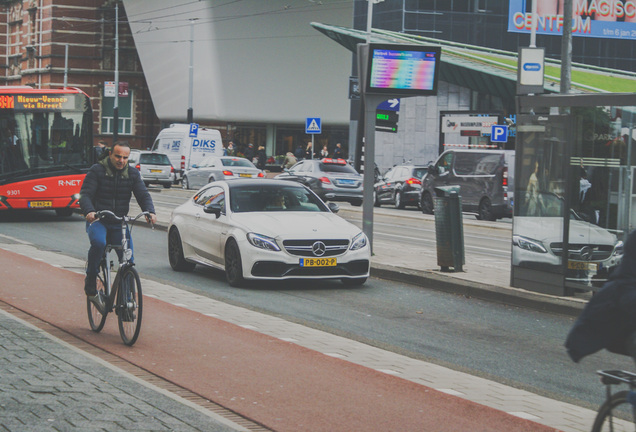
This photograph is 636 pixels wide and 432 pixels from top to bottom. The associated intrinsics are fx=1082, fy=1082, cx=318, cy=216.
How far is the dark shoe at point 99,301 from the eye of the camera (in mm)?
8791

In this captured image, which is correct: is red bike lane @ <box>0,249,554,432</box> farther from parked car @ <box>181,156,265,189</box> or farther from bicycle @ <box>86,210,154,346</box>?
parked car @ <box>181,156,265,189</box>

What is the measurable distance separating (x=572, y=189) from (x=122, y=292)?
17.1 ft

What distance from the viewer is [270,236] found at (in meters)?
12.7

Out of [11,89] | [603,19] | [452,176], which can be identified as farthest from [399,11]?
[11,89]

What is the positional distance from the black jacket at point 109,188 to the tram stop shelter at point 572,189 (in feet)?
15.5

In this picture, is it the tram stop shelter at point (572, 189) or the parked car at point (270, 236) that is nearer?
the tram stop shelter at point (572, 189)

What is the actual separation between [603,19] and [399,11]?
34.9 ft

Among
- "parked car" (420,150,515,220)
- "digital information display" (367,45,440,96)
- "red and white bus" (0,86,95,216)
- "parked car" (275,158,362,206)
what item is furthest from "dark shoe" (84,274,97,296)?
"parked car" (275,158,362,206)

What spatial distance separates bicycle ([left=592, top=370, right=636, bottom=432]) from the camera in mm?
4098

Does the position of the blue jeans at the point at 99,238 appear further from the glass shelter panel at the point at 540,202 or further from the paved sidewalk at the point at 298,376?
the glass shelter panel at the point at 540,202

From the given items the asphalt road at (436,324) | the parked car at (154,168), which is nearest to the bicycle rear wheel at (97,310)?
the asphalt road at (436,324)

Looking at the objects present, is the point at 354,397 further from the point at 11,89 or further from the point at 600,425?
the point at 11,89

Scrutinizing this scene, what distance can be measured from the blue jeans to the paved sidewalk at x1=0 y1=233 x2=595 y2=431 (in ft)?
1.93

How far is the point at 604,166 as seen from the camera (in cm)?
1108
